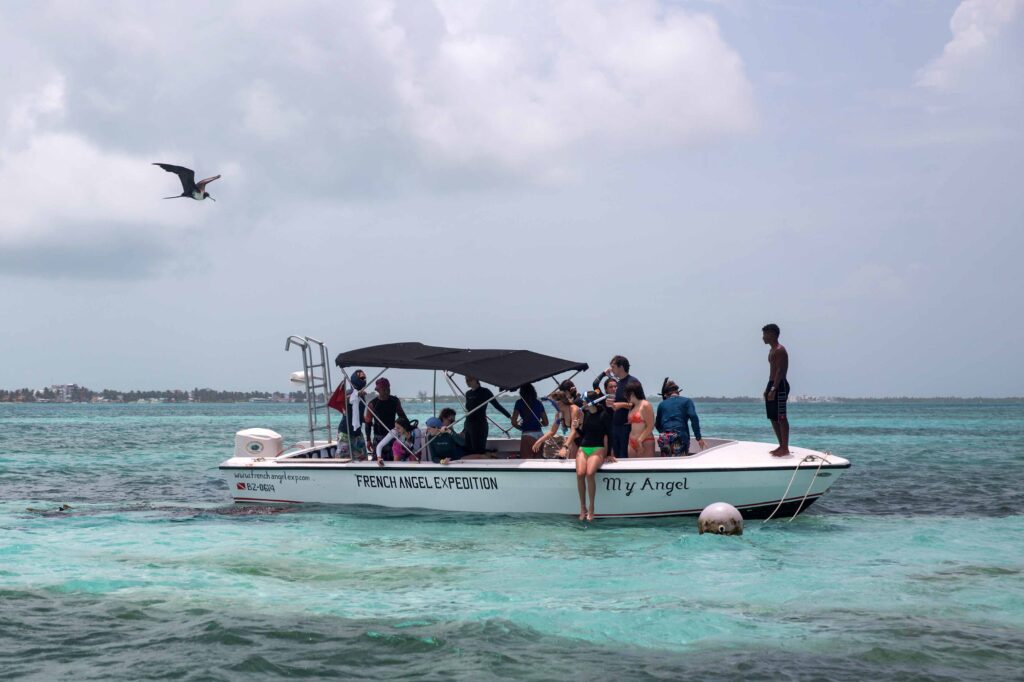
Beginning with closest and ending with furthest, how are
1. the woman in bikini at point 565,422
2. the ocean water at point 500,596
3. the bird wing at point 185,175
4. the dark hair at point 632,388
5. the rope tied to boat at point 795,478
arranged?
the ocean water at point 500,596 < the rope tied to boat at point 795,478 < the woman in bikini at point 565,422 < the dark hair at point 632,388 < the bird wing at point 185,175

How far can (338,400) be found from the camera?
15672 mm

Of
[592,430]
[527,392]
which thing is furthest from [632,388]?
[527,392]

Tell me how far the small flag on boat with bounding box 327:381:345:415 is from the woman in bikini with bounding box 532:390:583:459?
3532 millimetres

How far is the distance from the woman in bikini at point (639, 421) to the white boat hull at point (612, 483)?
0.64m

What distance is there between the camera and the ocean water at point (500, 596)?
7.07 metres

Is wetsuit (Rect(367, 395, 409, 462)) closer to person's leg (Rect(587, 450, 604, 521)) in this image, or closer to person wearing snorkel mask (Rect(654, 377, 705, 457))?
person's leg (Rect(587, 450, 604, 521))

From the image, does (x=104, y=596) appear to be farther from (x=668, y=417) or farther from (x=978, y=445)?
(x=978, y=445)

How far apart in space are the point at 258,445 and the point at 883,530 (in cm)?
1004

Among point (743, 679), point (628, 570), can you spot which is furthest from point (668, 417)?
point (743, 679)

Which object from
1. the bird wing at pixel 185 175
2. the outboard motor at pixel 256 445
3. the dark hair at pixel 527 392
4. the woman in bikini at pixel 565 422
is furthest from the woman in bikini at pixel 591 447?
the bird wing at pixel 185 175

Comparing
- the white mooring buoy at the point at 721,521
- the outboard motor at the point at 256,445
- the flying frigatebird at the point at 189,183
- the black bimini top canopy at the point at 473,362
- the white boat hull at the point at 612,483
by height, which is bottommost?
the white mooring buoy at the point at 721,521

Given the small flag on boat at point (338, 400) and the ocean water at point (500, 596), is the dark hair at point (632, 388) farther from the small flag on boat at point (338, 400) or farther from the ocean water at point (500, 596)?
the small flag on boat at point (338, 400)

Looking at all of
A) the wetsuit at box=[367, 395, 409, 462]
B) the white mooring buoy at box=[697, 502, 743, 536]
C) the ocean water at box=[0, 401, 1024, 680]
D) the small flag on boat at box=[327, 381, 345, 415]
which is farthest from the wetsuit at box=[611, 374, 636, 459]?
the small flag on boat at box=[327, 381, 345, 415]

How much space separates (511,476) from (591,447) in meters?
1.26
